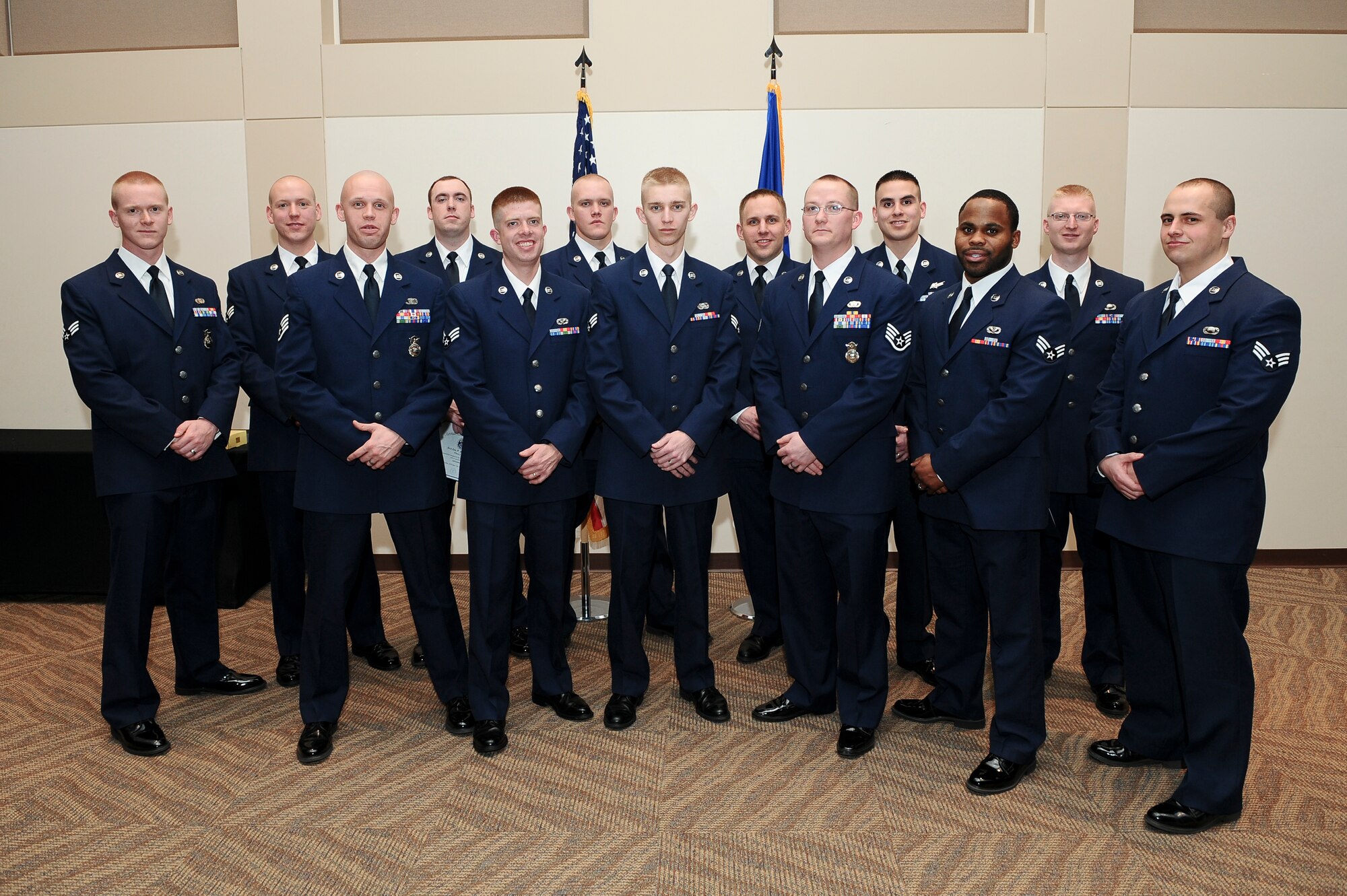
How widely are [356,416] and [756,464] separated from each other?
1.70m

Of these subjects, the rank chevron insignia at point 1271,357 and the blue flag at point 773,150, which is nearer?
the rank chevron insignia at point 1271,357

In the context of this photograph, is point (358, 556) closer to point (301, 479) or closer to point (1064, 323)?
→ point (301, 479)

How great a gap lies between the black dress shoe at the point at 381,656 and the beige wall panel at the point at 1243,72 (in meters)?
4.86

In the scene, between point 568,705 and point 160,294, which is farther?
point 568,705

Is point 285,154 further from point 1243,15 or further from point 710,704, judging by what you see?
point 1243,15

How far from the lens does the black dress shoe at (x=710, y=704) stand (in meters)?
3.43

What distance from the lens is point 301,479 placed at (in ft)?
10.3

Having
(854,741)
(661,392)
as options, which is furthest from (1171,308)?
(854,741)

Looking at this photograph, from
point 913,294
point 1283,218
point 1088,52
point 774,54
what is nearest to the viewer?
point 913,294

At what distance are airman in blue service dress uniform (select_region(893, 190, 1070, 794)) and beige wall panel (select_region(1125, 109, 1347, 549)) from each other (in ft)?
9.47

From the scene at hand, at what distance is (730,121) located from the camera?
540 cm

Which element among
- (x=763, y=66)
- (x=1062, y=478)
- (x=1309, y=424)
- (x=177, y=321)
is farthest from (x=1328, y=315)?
(x=177, y=321)

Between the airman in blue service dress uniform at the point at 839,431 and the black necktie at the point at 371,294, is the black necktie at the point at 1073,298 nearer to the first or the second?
the airman in blue service dress uniform at the point at 839,431

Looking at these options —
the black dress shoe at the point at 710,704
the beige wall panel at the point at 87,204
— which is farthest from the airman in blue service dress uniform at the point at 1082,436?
the beige wall panel at the point at 87,204
